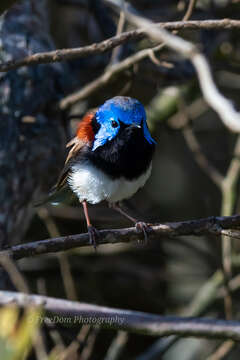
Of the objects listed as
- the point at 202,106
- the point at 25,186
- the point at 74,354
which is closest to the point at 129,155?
the point at 25,186

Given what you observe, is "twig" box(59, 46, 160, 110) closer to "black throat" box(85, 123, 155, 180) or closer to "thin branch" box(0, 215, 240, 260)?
"black throat" box(85, 123, 155, 180)

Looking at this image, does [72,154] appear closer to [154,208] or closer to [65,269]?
[65,269]

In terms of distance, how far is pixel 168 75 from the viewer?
552 centimetres

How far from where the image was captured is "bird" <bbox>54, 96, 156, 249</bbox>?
387cm

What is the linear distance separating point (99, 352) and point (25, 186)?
83.7 inches

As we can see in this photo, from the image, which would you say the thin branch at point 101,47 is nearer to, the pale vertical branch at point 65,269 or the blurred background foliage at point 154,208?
the blurred background foliage at point 154,208

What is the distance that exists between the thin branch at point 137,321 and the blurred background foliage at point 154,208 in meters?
1.75

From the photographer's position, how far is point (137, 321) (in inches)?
115

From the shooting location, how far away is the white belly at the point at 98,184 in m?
3.89

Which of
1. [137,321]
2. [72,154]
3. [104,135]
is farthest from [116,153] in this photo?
[137,321]

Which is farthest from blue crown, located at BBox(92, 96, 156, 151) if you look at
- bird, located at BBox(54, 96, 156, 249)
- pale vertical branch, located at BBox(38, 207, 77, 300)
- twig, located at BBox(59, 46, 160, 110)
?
pale vertical branch, located at BBox(38, 207, 77, 300)

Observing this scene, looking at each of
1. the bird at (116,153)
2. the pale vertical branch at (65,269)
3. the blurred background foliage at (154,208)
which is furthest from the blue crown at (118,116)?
the pale vertical branch at (65,269)

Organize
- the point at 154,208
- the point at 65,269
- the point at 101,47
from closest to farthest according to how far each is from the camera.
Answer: the point at 101,47
the point at 65,269
the point at 154,208

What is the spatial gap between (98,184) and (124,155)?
0.96ft
